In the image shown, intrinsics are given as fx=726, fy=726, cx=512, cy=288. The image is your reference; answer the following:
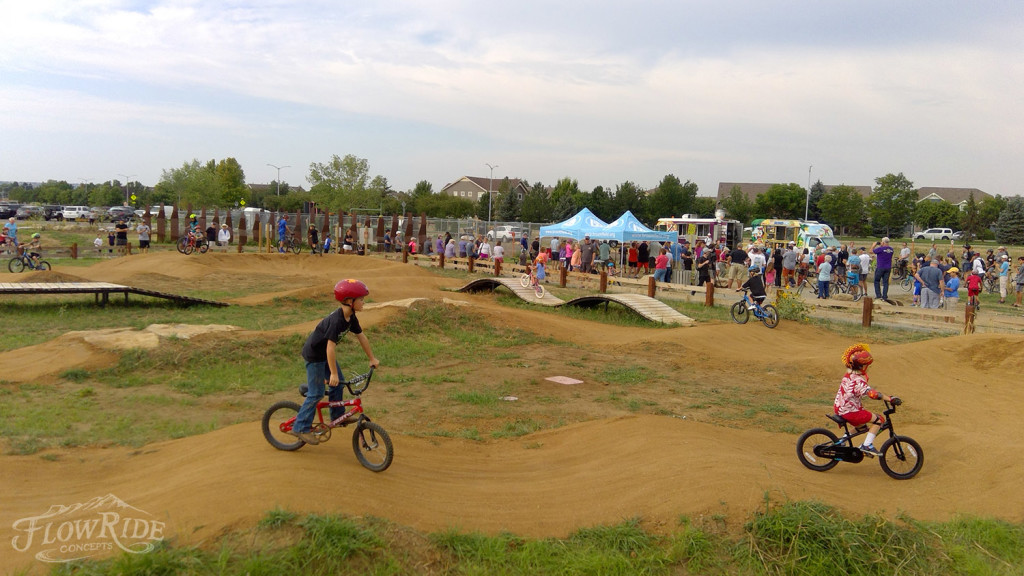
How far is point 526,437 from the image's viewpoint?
9008 mm

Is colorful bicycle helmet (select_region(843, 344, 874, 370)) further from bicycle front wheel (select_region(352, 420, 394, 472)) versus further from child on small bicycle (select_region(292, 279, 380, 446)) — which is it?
child on small bicycle (select_region(292, 279, 380, 446))

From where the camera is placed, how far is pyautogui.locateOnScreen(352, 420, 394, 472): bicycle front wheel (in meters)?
6.75

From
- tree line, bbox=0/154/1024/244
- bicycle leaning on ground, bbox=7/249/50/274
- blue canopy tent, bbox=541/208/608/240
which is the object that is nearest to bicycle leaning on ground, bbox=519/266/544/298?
blue canopy tent, bbox=541/208/608/240

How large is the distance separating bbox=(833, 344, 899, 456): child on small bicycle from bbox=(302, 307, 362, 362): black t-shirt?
5039 millimetres

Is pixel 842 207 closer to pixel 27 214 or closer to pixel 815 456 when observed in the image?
pixel 815 456

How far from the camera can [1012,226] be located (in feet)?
202

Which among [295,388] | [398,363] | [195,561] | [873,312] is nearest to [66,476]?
[195,561]

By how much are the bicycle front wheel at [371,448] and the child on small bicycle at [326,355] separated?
0.92 feet

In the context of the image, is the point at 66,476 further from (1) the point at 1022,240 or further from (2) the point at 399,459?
(1) the point at 1022,240

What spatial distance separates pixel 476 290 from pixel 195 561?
19.6 metres

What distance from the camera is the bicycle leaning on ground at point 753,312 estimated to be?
18.5 meters

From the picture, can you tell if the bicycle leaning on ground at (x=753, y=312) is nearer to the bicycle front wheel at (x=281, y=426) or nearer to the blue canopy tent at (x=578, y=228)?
the blue canopy tent at (x=578, y=228)

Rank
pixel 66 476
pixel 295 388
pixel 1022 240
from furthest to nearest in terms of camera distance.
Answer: pixel 1022 240 < pixel 295 388 < pixel 66 476

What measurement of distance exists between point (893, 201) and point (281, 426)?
7672cm
